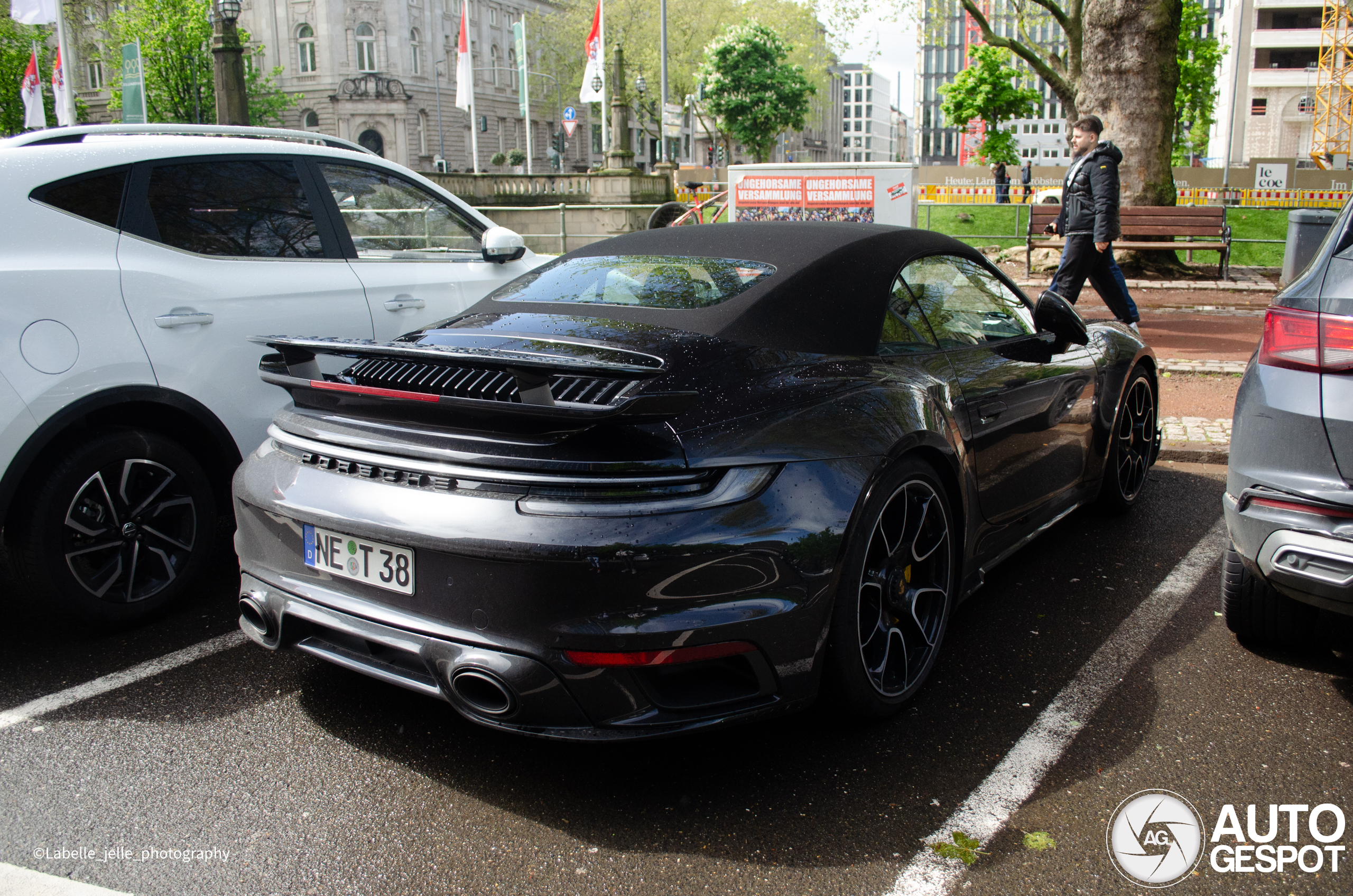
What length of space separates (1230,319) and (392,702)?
35.7 ft

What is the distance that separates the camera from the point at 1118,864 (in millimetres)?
2342

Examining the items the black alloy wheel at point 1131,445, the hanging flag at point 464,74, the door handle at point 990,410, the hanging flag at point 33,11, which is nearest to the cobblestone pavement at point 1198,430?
the black alloy wheel at point 1131,445

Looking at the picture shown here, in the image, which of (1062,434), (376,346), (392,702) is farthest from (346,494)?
(1062,434)

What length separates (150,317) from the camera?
3.73 metres

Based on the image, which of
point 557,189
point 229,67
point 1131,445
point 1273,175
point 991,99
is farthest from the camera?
point 991,99

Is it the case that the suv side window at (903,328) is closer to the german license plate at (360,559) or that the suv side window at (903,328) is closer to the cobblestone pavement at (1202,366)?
the german license plate at (360,559)

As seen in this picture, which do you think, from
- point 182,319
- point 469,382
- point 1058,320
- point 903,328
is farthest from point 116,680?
point 1058,320

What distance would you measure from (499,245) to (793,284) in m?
2.27

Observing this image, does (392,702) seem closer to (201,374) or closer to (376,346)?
(376,346)

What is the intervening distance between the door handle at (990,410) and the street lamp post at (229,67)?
1191 centimetres

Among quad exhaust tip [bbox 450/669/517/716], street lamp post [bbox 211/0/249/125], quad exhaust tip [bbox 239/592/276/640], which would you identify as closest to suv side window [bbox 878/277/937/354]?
quad exhaust tip [bbox 450/669/517/716]

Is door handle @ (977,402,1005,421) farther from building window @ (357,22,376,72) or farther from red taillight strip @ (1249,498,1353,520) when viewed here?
building window @ (357,22,376,72)

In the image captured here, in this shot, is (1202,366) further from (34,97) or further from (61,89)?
(34,97)

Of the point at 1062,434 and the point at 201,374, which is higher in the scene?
the point at 201,374
